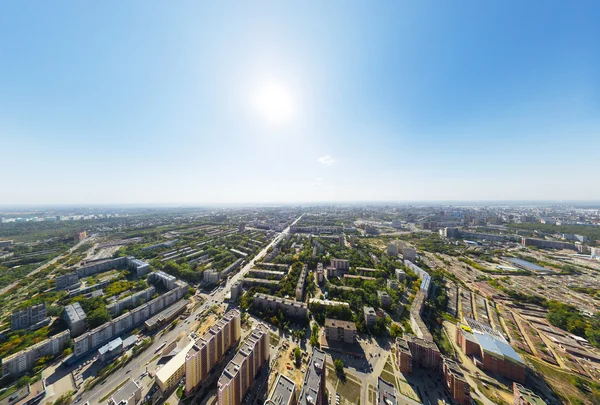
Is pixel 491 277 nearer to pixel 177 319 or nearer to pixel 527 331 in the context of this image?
pixel 527 331

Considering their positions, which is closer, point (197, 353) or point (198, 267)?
point (197, 353)

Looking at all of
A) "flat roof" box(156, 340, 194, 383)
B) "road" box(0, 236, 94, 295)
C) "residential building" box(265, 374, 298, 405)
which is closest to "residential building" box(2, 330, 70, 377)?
"flat roof" box(156, 340, 194, 383)

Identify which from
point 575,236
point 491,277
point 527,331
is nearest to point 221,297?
point 527,331

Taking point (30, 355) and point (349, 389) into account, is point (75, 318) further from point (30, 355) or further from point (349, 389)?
point (349, 389)

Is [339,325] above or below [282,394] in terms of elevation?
below

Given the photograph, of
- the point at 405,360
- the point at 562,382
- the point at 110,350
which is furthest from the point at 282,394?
the point at 562,382

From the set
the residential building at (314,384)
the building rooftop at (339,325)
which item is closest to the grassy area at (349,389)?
the residential building at (314,384)

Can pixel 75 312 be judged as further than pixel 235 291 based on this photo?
No

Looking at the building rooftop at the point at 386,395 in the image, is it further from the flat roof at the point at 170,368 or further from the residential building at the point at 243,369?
the flat roof at the point at 170,368
